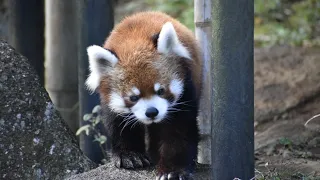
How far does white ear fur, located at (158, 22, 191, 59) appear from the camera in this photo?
3.65 metres

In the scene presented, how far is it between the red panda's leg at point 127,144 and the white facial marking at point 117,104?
0.10 m

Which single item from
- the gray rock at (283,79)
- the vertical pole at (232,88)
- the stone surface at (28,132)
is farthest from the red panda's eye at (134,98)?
the gray rock at (283,79)

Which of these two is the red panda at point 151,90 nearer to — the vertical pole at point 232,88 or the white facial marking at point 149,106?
the white facial marking at point 149,106

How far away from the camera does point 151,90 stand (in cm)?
365

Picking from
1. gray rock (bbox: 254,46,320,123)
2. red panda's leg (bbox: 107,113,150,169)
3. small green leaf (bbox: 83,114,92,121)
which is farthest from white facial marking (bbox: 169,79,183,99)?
gray rock (bbox: 254,46,320,123)

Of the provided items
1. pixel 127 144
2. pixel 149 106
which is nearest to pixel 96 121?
pixel 127 144

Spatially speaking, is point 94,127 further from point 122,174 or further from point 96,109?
point 122,174

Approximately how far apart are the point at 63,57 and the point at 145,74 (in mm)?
2075

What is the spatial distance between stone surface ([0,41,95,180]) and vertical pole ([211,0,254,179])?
108cm

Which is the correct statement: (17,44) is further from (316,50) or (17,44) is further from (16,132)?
(316,50)

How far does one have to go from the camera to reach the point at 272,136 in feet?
16.5

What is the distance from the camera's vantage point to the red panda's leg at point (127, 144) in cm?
389

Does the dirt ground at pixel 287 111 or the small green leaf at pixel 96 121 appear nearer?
the dirt ground at pixel 287 111

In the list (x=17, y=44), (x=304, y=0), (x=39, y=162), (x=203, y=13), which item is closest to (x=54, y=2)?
(x=17, y=44)
